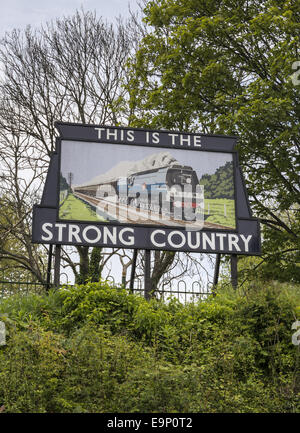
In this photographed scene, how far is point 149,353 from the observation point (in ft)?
26.9

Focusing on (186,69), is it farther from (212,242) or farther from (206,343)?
(206,343)

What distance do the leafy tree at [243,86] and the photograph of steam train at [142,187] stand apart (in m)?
2.09

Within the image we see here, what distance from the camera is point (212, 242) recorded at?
12.9 m

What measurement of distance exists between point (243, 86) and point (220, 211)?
5597 mm

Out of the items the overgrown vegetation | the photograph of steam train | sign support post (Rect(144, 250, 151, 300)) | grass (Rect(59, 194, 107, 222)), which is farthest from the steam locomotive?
the overgrown vegetation

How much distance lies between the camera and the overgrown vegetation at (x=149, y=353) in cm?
708

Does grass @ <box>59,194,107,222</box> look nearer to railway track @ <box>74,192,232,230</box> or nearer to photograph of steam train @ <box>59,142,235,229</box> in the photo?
photograph of steam train @ <box>59,142,235,229</box>

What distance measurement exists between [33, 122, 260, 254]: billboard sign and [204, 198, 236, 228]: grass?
0.08ft


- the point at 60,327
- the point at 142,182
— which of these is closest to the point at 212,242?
the point at 142,182

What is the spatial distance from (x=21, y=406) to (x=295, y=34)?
486 inches

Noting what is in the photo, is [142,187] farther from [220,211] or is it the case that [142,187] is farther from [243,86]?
[243,86]

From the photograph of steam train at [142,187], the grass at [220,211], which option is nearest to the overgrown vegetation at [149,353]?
the grass at [220,211]

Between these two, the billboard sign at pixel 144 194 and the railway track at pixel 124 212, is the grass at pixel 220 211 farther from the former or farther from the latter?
the railway track at pixel 124 212

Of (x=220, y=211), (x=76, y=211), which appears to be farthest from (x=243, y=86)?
(x=76, y=211)
